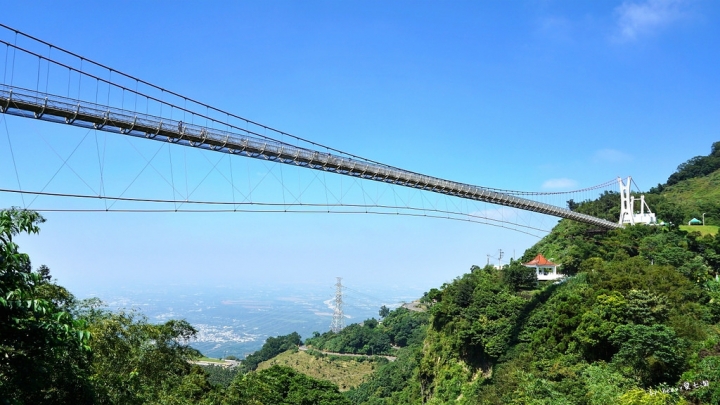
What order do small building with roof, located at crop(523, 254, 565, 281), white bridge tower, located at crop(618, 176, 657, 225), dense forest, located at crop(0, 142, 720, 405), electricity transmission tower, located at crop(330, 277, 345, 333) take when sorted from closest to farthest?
1. dense forest, located at crop(0, 142, 720, 405)
2. small building with roof, located at crop(523, 254, 565, 281)
3. white bridge tower, located at crop(618, 176, 657, 225)
4. electricity transmission tower, located at crop(330, 277, 345, 333)

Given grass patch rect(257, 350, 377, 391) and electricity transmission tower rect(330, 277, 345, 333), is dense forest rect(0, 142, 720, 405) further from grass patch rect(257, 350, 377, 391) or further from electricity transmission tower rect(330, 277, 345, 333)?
electricity transmission tower rect(330, 277, 345, 333)

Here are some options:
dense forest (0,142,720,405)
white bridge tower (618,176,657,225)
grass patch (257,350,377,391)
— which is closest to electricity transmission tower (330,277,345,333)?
grass patch (257,350,377,391)

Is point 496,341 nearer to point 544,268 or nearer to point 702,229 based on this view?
point 544,268

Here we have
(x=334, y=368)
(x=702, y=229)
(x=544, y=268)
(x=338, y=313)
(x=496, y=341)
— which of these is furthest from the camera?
(x=338, y=313)

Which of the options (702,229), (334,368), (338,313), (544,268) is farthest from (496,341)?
(338,313)

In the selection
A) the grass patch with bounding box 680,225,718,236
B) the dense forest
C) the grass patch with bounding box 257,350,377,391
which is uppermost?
the grass patch with bounding box 680,225,718,236

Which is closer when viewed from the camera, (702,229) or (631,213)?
(702,229)

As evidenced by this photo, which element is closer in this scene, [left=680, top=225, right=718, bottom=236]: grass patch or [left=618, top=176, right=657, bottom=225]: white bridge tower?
[left=680, top=225, right=718, bottom=236]: grass patch
